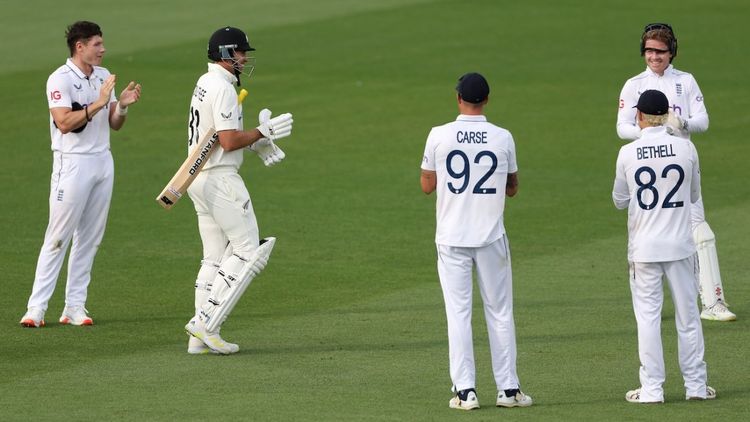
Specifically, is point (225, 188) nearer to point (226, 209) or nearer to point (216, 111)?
point (226, 209)

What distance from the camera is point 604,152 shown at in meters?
19.4

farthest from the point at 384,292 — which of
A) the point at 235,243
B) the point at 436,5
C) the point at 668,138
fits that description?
the point at 436,5

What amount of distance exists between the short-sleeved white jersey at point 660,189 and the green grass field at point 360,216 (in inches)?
41.8

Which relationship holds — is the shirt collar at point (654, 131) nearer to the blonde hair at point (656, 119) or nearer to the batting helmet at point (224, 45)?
the blonde hair at point (656, 119)

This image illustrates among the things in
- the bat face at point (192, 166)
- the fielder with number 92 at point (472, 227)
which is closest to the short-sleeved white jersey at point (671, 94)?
the fielder with number 92 at point (472, 227)

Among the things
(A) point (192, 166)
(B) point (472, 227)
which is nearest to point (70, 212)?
(A) point (192, 166)

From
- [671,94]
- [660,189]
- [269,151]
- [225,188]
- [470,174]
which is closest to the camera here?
[470,174]

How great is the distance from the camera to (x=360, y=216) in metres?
15.8

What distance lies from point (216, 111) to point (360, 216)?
582cm

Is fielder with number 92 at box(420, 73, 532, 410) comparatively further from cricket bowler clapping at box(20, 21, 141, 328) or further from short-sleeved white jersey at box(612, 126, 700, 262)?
cricket bowler clapping at box(20, 21, 141, 328)

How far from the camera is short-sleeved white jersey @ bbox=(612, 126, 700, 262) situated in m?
8.68

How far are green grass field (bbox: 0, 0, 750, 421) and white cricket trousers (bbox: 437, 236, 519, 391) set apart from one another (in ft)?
0.95

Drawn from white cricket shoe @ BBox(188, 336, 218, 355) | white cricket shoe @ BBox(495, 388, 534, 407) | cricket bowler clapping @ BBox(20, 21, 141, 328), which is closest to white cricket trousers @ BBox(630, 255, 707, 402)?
white cricket shoe @ BBox(495, 388, 534, 407)

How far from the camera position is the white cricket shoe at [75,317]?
11.3 meters
